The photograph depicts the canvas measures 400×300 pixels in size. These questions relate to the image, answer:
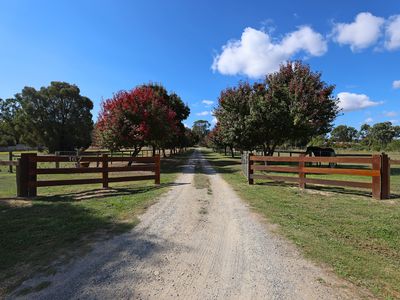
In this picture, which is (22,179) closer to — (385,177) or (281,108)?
(385,177)

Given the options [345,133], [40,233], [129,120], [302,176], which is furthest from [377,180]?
[345,133]

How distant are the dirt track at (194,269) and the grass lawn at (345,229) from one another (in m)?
0.38

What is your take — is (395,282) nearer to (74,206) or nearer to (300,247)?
(300,247)

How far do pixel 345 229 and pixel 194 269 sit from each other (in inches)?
137

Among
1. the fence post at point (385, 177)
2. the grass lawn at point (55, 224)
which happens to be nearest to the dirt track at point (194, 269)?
the grass lawn at point (55, 224)

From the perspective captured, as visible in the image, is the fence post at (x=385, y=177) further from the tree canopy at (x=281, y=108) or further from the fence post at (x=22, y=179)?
the fence post at (x=22, y=179)

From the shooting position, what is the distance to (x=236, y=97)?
2069 centimetres

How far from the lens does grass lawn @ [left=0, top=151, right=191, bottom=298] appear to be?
12.7ft

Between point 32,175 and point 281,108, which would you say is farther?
point 281,108

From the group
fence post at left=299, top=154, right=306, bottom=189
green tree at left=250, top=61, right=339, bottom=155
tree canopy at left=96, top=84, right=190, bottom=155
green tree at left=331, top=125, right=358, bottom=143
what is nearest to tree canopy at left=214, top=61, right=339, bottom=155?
green tree at left=250, top=61, right=339, bottom=155

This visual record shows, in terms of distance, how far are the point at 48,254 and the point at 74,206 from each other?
339cm

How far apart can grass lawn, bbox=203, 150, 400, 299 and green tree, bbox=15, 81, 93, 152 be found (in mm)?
48376

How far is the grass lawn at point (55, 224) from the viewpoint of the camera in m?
3.88

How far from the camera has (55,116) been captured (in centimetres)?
5012
